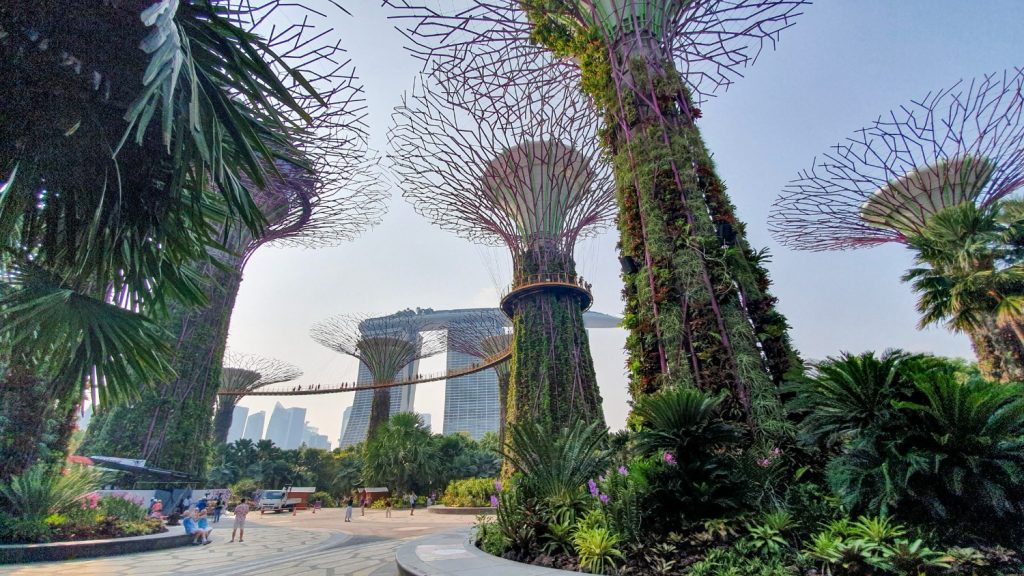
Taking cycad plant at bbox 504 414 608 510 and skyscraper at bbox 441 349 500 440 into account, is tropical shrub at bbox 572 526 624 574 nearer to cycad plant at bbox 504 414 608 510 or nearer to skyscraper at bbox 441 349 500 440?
cycad plant at bbox 504 414 608 510

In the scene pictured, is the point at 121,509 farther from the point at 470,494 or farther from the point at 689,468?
the point at 470,494

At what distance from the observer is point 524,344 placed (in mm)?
19016

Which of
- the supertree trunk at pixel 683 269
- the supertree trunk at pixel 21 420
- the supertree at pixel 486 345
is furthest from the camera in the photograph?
the supertree at pixel 486 345

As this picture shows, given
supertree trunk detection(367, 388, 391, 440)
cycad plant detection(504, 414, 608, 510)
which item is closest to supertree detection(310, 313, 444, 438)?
supertree trunk detection(367, 388, 391, 440)

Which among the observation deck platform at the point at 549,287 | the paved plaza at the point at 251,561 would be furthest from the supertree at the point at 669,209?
the observation deck platform at the point at 549,287

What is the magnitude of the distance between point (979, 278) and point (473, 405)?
96814 millimetres

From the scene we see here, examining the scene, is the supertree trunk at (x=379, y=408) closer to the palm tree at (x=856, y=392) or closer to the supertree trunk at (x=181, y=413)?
the supertree trunk at (x=181, y=413)

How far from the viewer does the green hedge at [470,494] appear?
23.3 meters

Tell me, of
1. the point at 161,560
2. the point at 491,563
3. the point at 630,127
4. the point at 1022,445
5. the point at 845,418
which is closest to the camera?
the point at 1022,445

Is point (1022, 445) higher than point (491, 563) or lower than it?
higher

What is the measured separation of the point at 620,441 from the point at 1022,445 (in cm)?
389

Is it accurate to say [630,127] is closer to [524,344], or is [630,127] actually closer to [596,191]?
[596,191]

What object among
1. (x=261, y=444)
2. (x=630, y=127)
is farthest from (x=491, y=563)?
(x=261, y=444)

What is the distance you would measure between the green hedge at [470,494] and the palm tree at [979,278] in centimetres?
1937
